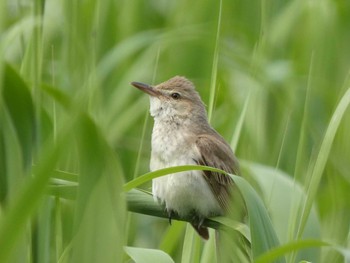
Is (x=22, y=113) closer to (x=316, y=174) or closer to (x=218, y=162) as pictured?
(x=316, y=174)

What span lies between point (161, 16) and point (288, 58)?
40.1 inches

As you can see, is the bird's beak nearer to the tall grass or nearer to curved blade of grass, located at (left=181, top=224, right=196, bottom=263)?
the tall grass

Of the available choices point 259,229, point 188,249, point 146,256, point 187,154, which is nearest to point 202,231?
point 188,249

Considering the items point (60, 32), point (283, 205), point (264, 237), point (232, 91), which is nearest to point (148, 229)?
point (232, 91)

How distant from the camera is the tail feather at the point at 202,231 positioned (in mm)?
3473

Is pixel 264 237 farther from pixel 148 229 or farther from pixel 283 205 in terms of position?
pixel 148 229

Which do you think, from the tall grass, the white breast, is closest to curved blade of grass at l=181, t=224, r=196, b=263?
the tall grass

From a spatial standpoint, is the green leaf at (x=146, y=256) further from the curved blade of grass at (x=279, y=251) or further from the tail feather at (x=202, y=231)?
the tail feather at (x=202, y=231)

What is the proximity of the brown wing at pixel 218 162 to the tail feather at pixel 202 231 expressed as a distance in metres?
0.27

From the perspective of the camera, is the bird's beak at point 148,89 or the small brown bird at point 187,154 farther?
the bird's beak at point 148,89

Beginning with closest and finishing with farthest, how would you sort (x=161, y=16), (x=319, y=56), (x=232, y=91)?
(x=319, y=56) → (x=232, y=91) → (x=161, y=16)

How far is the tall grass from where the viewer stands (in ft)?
7.37

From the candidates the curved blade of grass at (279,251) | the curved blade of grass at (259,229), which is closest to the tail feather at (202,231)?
the curved blade of grass at (259,229)

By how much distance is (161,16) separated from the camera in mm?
5695
